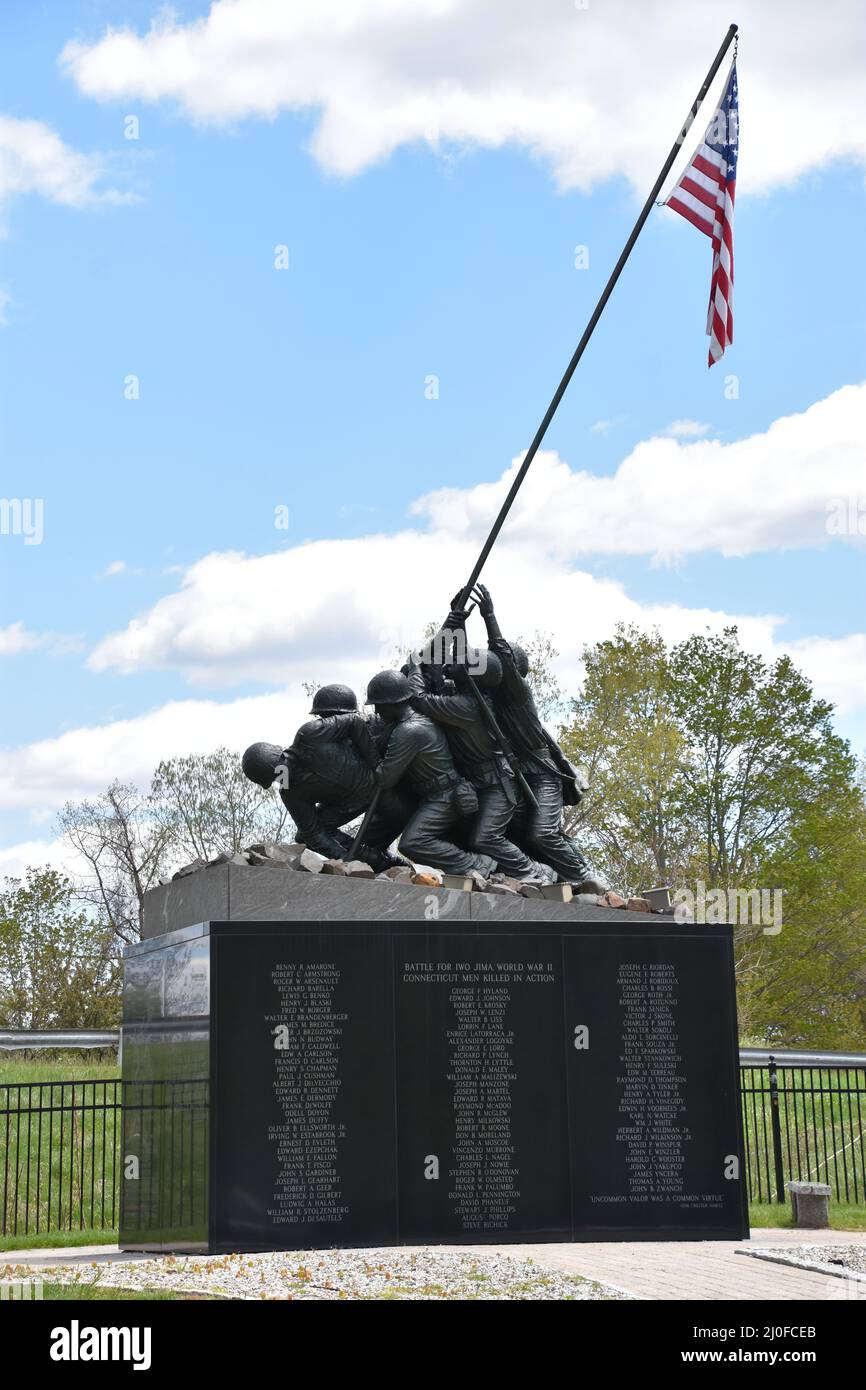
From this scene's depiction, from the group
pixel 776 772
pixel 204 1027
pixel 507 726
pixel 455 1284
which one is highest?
pixel 776 772

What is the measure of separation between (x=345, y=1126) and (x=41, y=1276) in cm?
231

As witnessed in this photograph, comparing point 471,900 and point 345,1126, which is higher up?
point 471,900

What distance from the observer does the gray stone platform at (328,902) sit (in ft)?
33.9

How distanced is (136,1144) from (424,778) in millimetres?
3513

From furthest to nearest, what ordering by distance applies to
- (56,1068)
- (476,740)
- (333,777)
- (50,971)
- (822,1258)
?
1. (50,971)
2. (56,1068)
3. (476,740)
4. (333,777)
5. (822,1258)

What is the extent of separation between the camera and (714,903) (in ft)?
102

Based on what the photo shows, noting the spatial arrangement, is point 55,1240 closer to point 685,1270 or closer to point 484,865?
point 484,865

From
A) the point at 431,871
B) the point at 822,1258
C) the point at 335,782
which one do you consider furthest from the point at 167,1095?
the point at 822,1258

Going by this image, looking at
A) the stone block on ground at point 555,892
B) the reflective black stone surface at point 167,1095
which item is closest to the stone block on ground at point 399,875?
the stone block on ground at point 555,892

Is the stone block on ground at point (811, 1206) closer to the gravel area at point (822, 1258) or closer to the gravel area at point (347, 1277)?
the gravel area at point (822, 1258)

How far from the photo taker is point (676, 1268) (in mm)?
9328
